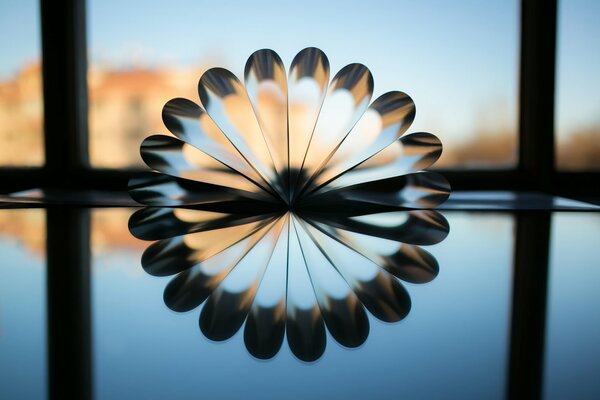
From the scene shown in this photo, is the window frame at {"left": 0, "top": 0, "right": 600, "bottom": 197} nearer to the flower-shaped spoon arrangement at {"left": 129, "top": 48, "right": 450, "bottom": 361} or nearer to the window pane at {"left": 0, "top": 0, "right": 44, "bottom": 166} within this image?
the window pane at {"left": 0, "top": 0, "right": 44, "bottom": 166}

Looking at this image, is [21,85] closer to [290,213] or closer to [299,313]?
[290,213]

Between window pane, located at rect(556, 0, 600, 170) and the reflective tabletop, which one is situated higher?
window pane, located at rect(556, 0, 600, 170)

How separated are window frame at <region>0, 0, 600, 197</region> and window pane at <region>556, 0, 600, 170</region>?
0.08ft

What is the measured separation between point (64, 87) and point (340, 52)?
1.96 ft

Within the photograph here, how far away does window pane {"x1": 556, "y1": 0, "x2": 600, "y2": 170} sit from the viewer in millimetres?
1130

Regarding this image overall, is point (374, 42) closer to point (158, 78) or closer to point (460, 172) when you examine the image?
point (460, 172)

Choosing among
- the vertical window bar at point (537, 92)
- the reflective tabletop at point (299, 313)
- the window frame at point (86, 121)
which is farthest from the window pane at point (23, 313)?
the vertical window bar at point (537, 92)

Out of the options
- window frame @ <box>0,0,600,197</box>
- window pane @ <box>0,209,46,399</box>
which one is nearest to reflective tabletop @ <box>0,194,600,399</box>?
window pane @ <box>0,209,46,399</box>

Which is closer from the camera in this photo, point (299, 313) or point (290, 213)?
point (299, 313)

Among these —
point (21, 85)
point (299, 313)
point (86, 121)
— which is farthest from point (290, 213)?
point (21, 85)

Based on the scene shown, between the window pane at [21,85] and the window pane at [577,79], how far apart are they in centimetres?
111

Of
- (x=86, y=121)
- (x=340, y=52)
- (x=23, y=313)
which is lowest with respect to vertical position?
(x=23, y=313)

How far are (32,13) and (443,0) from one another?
2.88 feet

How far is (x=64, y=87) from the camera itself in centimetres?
119
